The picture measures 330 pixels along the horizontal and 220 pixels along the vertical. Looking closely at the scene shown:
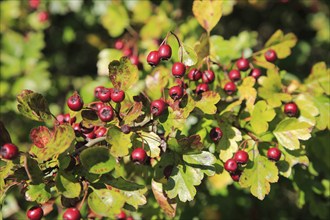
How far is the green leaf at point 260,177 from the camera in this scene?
1.53 meters

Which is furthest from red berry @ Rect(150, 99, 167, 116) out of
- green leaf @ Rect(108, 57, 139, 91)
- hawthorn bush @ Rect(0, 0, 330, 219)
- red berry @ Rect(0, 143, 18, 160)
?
red berry @ Rect(0, 143, 18, 160)

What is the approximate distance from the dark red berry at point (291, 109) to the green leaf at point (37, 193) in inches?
35.7

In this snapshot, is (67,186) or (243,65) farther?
(243,65)

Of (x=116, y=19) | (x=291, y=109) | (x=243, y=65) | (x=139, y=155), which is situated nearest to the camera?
(x=139, y=155)

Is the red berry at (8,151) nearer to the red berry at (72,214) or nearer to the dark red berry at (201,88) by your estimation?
the red berry at (72,214)

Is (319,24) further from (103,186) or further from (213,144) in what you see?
(103,186)

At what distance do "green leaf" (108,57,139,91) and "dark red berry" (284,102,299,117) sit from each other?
23.5 inches

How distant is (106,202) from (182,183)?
0.86 feet

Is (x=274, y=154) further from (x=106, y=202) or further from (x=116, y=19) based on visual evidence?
(x=116, y=19)

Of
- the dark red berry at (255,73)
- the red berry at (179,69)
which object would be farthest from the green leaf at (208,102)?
the dark red berry at (255,73)

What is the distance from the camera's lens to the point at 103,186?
4.67 feet

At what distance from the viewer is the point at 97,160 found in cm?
129

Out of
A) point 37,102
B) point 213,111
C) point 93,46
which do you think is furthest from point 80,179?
point 93,46

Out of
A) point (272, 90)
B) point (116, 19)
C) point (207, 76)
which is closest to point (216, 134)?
point (207, 76)
